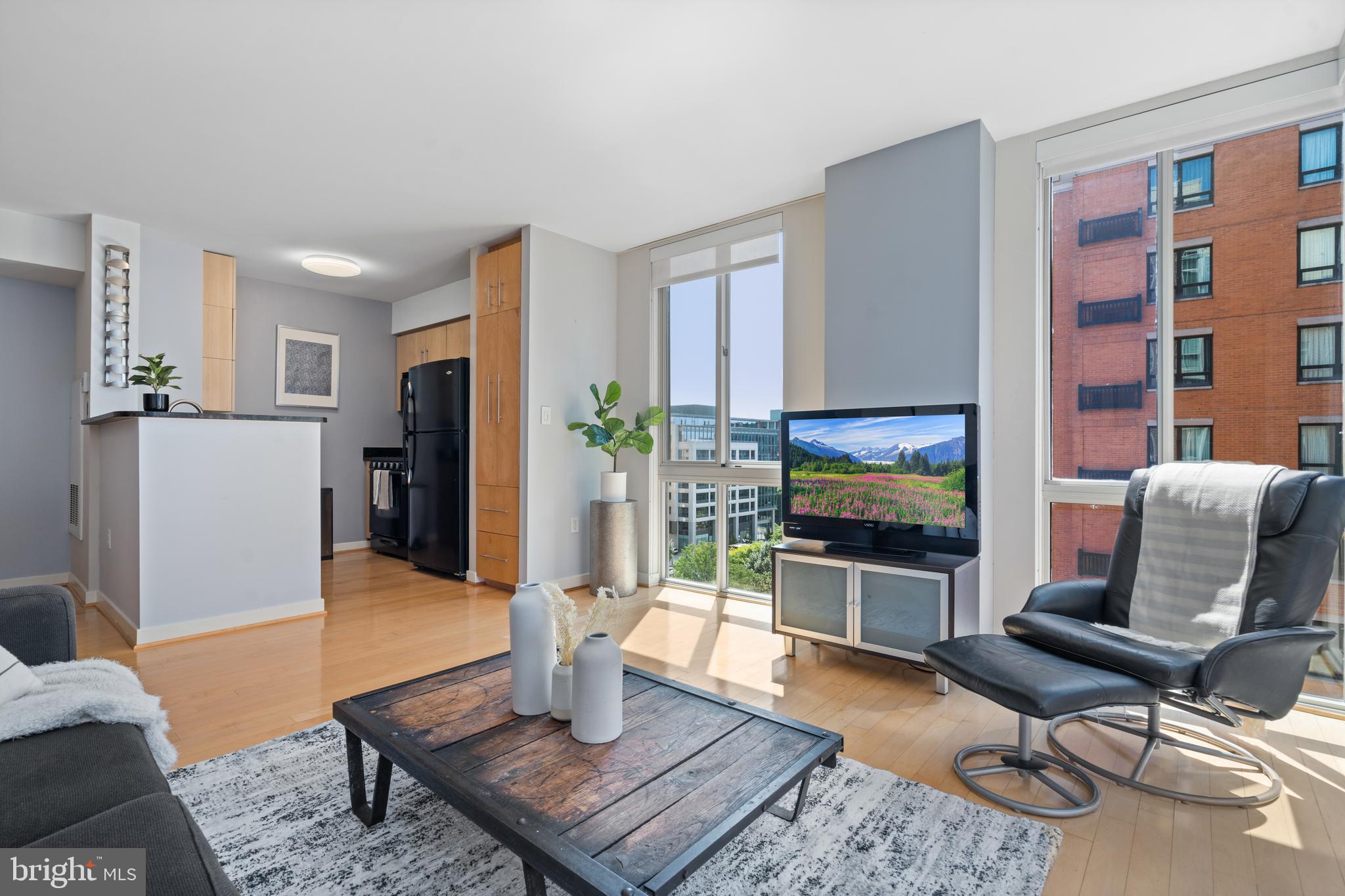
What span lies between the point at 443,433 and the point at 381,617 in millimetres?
1744

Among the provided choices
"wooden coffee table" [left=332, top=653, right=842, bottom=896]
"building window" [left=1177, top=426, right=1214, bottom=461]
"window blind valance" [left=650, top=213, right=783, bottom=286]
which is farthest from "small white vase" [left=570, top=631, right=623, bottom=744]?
"window blind valance" [left=650, top=213, right=783, bottom=286]

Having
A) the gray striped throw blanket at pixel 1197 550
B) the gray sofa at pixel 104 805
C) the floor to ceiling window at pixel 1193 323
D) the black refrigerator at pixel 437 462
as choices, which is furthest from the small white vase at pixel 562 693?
the black refrigerator at pixel 437 462

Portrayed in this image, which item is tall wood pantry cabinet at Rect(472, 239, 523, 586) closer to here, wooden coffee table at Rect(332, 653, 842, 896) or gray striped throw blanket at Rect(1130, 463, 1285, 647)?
wooden coffee table at Rect(332, 653, 842, 896)

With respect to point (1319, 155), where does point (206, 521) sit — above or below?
below

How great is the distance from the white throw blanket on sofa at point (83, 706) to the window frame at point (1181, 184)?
4079mm

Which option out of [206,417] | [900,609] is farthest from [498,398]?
[900,609]

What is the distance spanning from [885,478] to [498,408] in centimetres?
290

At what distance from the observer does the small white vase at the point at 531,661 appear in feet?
5.37

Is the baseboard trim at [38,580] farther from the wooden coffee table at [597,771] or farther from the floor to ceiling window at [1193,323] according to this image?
the floor to ceiling window at [1193,323]

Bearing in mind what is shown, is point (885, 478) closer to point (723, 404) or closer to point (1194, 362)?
point (1194, 362)

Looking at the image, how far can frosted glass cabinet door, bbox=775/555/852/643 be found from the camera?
2.99 metres

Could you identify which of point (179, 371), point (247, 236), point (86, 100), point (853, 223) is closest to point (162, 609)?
point (179, 371)

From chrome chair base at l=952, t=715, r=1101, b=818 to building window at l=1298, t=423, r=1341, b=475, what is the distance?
165 cm

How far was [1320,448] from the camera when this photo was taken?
8.29 ft
